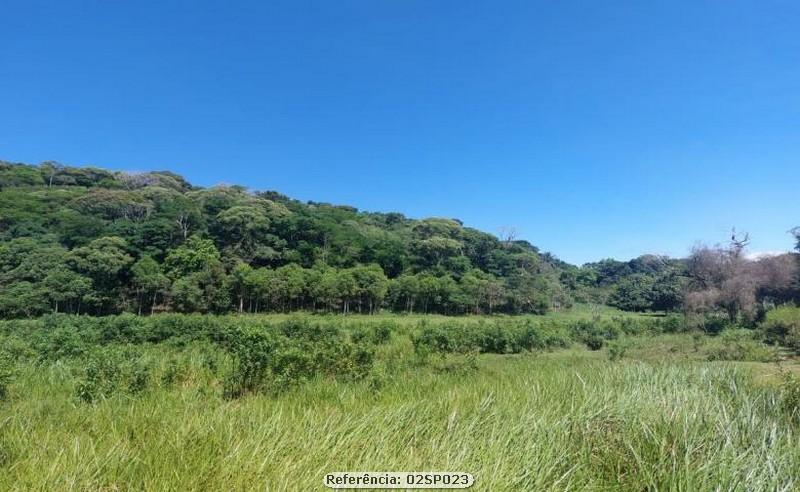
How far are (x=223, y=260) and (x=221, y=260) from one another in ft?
0.71

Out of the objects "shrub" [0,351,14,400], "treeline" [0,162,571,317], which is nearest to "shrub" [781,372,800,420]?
"shrub" [0,351,14,400]

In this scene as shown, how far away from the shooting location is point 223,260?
41219mm

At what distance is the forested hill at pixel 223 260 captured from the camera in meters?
32.9

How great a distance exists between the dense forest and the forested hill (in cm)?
13

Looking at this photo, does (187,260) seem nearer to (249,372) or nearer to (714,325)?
(249,372)

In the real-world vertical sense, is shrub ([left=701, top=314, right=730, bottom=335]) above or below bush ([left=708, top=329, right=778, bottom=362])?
below

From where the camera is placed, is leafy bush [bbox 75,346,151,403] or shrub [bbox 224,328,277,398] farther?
shrub [bbox 224,328,277,398]

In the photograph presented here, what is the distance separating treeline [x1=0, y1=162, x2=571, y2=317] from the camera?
32.8 metres

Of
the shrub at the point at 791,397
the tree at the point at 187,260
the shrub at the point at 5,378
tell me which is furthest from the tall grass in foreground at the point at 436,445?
the tree at the point at 187,260

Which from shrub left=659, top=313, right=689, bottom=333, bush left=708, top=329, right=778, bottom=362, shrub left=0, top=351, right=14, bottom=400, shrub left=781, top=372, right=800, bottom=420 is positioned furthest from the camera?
shrub left=659, top=313, right=689, bottom=333

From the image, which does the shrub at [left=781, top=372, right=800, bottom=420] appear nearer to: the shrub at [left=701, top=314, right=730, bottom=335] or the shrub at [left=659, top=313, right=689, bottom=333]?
the shrub at [left=701, top=314, right=730, bottom=335]

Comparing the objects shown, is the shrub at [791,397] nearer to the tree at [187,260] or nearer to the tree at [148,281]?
the tree at [148,281]

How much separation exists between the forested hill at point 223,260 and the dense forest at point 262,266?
13 cm

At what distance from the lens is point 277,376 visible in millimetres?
5426
